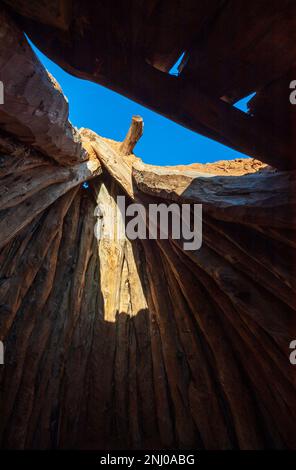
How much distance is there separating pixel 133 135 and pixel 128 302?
14.8ft

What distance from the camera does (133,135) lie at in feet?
22.4

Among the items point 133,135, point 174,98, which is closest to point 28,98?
point 174,98

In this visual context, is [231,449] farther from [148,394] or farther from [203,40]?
[203,40]

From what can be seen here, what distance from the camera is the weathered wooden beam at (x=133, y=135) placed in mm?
6557

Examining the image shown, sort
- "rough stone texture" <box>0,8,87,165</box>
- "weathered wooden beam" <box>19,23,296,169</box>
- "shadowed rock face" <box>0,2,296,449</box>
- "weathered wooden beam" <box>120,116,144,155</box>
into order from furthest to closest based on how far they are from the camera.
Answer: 1. "weathered wooden beam" <box>120,116,144,155</box>
2. "shadowed rock face" <box>0,2,296,449</box>
3. "weathered wooden beam" <box>19,23,296,169</box>
4. "rough stone texture" <box>0,8,87,165</box>

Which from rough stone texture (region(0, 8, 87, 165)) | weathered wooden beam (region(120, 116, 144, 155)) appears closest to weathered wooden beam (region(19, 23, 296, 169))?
rough stone texture (region(0, 8, 87, 165))

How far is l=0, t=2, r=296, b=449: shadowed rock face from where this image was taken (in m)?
2.67

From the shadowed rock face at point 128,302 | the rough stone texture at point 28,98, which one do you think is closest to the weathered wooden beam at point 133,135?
the shadowed rock face at point 128,302

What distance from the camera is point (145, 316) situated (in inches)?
244

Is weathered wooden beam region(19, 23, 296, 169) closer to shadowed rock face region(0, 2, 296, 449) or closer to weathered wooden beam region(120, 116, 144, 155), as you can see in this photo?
shadowed rock face region(0, 2, 296, 449)

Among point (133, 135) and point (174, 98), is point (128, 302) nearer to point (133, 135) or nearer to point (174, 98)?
point (133, 135)

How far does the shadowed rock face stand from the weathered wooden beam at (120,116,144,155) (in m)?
0.23

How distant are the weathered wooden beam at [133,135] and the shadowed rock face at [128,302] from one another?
23 centimetres
